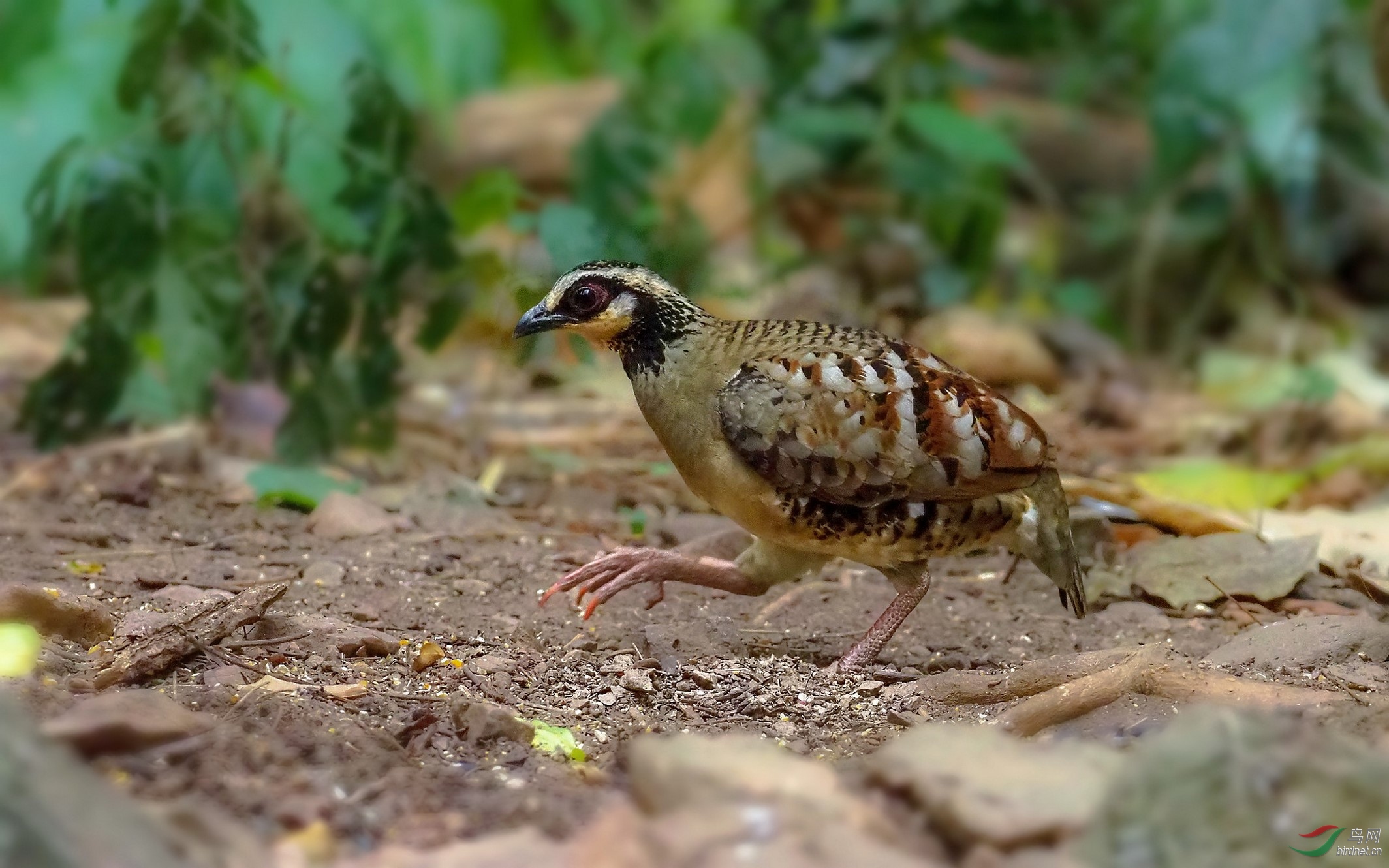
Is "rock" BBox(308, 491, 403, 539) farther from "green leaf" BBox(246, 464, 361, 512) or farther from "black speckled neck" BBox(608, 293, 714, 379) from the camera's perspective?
"black speckled neck" BBox(608, 293, 714, 379)

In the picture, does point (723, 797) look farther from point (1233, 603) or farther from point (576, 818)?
point (1233, 603)

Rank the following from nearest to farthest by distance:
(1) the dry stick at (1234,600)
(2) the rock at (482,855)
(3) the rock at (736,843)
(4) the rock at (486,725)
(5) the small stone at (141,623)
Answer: (3) the rock at (736,843), (2) the rock at (482,855), (4) the rock at (486,725), (5) the small stone at (141,623), (1) the dry stick at (1234,600)

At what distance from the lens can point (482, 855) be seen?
2.11 metres

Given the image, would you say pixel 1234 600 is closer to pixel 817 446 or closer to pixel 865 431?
pixel 865 431

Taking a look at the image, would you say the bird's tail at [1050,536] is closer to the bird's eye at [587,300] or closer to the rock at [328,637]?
the bird's eye at [587,300]

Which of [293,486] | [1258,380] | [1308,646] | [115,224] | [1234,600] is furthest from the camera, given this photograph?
[1258,380]

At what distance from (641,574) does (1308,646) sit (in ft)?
5.99

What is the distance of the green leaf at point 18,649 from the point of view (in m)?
2.93

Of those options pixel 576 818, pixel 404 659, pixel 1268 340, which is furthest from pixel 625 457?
pixel 1268 340

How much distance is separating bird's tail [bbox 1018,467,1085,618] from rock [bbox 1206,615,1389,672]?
0.46 m

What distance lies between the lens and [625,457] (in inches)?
229

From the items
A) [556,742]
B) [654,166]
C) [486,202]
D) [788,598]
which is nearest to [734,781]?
[556,742]

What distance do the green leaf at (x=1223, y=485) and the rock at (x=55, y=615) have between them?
12.1ft

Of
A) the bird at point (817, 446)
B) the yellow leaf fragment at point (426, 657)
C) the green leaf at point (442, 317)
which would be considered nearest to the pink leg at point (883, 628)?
the bird at point (817, 446)
